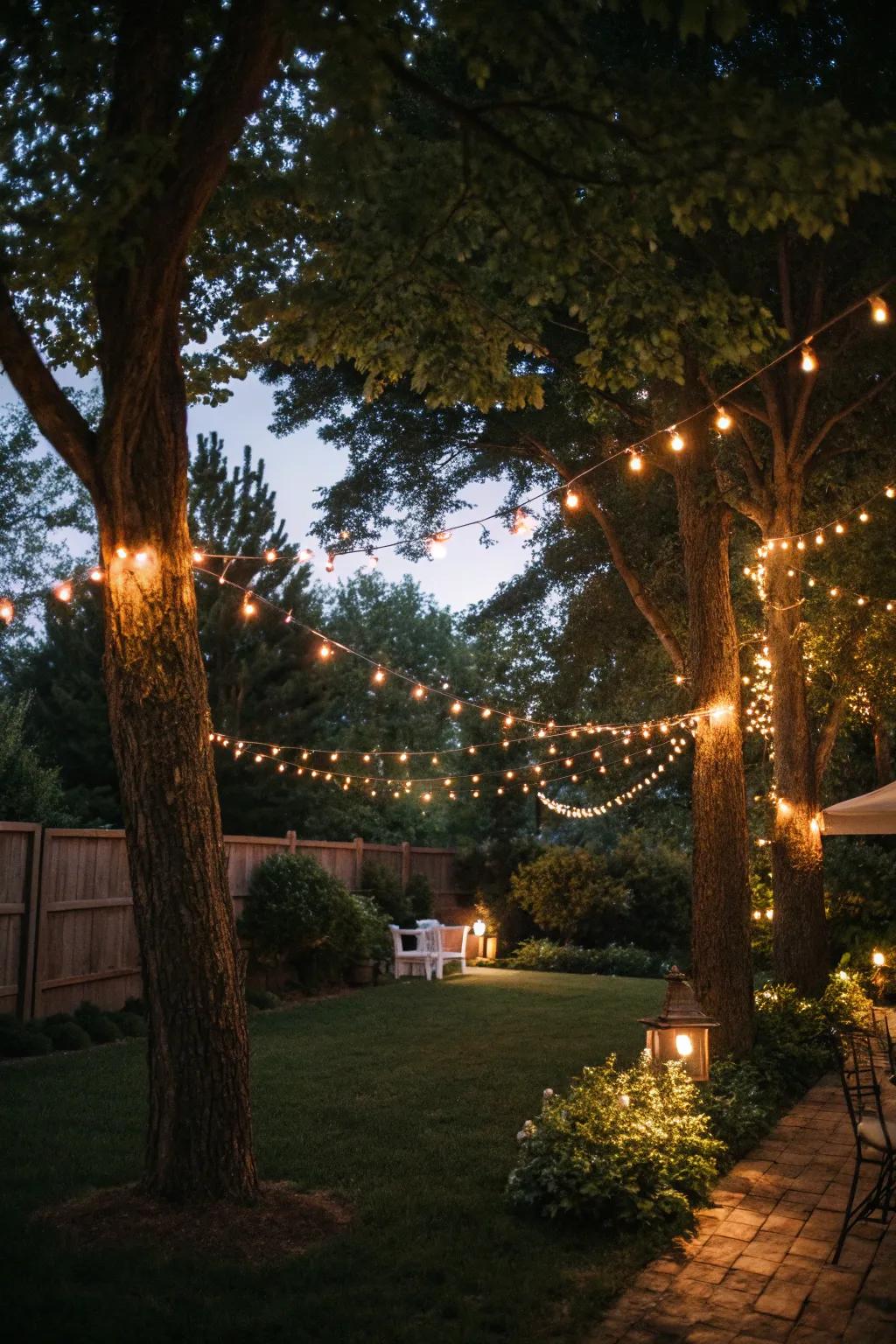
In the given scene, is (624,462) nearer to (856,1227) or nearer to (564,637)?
(564,637)

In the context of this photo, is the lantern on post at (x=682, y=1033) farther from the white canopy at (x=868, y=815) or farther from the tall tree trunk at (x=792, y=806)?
the tall tree trunk at (x=792, y=806)

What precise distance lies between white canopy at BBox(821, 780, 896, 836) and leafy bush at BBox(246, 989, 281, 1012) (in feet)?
19.4

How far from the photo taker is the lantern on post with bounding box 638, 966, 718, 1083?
6285mm

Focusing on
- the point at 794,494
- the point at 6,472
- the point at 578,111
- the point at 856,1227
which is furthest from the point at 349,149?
the point at 6,472

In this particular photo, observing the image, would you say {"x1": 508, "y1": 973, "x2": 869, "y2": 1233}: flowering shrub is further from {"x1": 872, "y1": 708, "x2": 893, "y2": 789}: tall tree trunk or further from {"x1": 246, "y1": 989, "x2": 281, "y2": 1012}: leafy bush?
{"x1": 872, "y1": 708, "x2": 893, "y2": 789}: tall tree trunk

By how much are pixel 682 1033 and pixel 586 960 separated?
407 inches

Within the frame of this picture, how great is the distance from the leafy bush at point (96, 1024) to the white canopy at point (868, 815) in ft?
20.4

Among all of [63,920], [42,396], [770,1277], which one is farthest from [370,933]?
[42,396]

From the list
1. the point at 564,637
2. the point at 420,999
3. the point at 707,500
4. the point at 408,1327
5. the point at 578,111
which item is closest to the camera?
the point at 408,1327

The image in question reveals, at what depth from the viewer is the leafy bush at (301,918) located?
1213 centimetres

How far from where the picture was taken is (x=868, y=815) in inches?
340

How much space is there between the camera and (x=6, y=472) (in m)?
23.8

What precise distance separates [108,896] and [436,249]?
7.29 metres

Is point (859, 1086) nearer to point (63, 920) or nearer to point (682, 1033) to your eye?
point (682, 1033)
